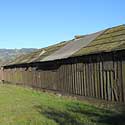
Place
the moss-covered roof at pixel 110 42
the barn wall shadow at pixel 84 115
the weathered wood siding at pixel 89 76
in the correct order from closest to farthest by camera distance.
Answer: the barn wall shadow at pixel 84 115
the weathered wood siding at pixel 89 76
the moss-covered roof at pixel 110 42

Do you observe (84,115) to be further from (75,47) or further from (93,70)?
(75,47)

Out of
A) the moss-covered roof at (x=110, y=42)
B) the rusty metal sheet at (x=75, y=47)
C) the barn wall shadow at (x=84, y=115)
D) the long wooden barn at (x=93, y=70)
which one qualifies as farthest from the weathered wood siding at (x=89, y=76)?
the barn wall shadow at (x=84, y=115)

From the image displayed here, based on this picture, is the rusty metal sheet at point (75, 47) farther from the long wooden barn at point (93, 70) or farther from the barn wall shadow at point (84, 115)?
the barn wall shadow at point (84, 115)

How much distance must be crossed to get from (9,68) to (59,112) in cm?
3439

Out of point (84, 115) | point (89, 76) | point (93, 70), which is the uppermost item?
point (93, 70)

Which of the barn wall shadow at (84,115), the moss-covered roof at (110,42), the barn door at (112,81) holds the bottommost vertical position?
the barn wall shadow at (84,115)

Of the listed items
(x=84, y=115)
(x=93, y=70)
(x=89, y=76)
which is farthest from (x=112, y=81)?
(x=84, y=115)

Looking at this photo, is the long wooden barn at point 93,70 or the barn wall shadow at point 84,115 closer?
the barn wall shadow at point 84,115

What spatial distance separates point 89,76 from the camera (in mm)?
21844

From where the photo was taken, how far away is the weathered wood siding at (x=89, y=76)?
18.6m

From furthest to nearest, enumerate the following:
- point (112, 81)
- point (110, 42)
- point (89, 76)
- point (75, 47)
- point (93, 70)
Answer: point (75, 47)
point (89, 76)
point (110, 42)
point (93, 70)
point (112, 81)

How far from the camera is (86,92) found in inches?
876

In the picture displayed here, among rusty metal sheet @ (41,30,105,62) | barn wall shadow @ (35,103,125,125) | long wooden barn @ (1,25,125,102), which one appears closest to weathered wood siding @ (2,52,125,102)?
long wooden barn @ (1,25,125,102)

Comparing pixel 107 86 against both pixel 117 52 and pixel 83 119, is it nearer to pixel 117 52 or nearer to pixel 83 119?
pixel 117 52
